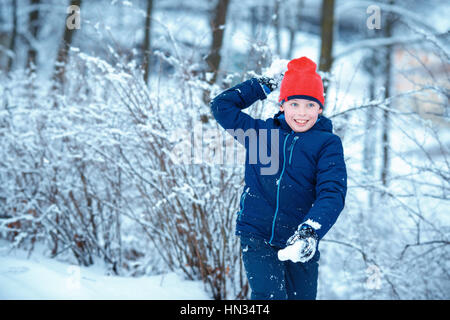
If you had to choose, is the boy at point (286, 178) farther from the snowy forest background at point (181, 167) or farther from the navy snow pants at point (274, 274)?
the snowy forest background at point (181, 167)

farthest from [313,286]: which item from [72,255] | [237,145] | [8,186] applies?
[8,186]

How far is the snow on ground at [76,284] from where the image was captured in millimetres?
2308

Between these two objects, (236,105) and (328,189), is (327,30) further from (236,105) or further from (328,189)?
(328,189)

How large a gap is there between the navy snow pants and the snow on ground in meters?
1.15

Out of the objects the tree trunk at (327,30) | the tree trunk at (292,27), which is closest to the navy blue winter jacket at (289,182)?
the tree trunk at (327,30)

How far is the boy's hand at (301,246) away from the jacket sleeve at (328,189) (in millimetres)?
37

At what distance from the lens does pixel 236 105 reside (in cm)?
207

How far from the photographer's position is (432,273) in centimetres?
380

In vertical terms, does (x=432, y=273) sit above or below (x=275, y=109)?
below

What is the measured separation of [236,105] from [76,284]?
159cm
